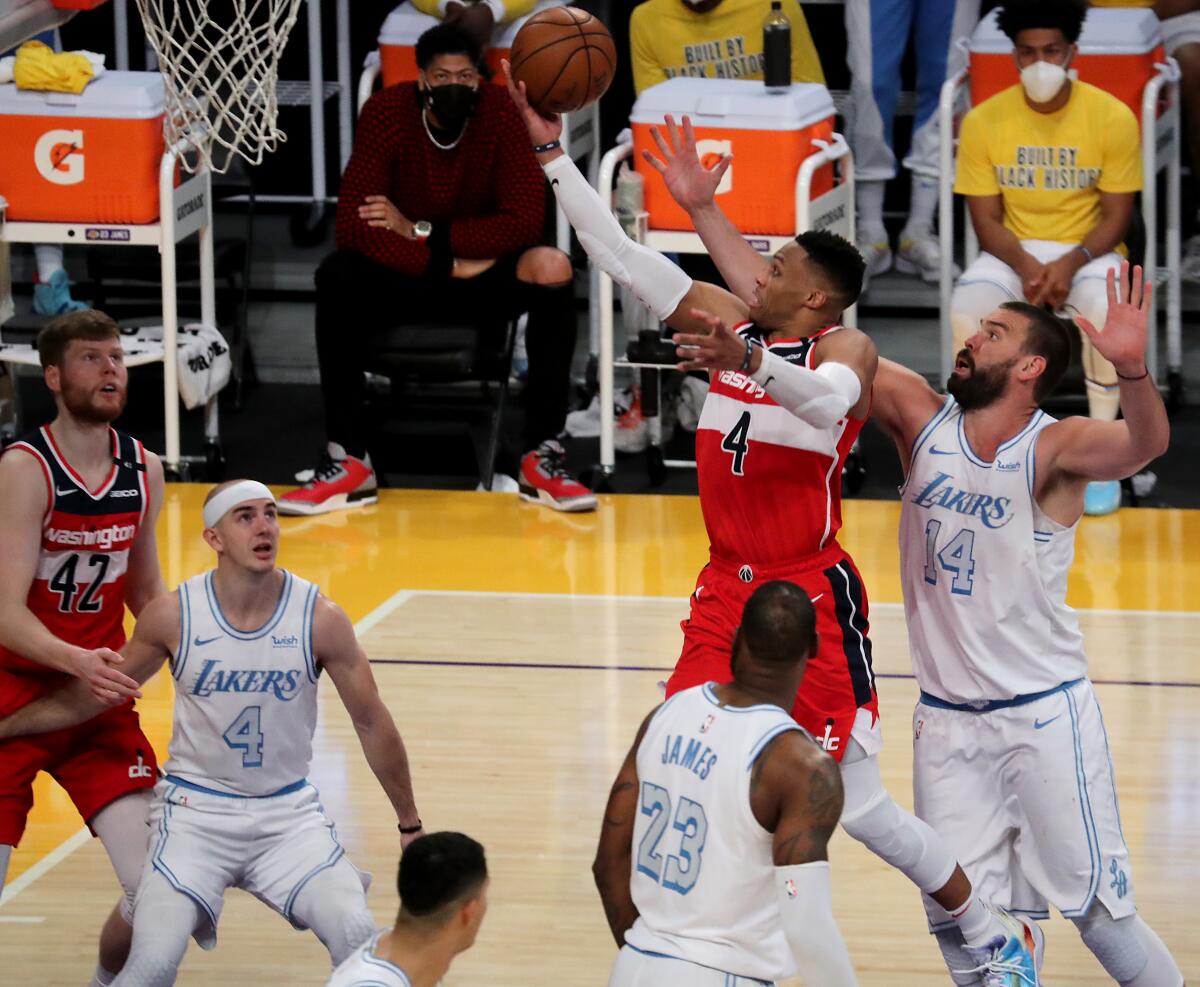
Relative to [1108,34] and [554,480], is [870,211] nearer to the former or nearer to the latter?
[1108,34]

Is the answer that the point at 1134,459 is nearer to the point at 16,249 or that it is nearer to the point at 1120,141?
the point at 1120,141

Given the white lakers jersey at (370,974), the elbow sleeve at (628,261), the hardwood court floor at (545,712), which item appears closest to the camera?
the white lakers jersey at (370,974)

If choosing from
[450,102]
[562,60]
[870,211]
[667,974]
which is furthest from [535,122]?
[870,211]

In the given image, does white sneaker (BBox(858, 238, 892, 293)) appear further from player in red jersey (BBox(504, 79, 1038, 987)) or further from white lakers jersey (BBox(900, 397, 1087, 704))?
white lakers jersey (BBox(900, 397, 1087, 704))

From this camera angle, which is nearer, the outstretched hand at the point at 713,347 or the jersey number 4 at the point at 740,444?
the outstretched hand at the point at 713,347

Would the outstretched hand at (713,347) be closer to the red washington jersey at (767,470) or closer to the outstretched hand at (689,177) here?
the red washington jersey at (767,470)

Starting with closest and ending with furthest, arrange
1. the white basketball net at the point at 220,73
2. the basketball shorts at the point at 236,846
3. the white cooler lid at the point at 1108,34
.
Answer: the basketball shorts at the point at 236,846
the white basketball net at the point at 220,73
the white cooler lid at the point at 1108,34

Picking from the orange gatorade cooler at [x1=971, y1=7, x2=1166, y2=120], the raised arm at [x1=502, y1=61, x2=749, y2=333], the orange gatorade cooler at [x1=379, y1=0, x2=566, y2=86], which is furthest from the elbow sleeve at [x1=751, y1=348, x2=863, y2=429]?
the orange gatorade cooler at [x1=379, y1=0, x2=566, y2=86]

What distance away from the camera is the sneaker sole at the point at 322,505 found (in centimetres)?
860

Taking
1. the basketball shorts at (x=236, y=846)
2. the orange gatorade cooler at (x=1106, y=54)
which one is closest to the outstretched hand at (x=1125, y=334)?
the basketball shorts at (x=236, y=846)

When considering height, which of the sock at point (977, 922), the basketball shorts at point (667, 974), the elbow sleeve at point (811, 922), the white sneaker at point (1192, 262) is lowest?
the sock at point (977, 922)

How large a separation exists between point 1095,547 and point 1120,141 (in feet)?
5.27

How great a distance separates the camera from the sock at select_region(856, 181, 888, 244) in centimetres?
1030

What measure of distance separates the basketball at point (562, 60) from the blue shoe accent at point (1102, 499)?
10.6 ft
